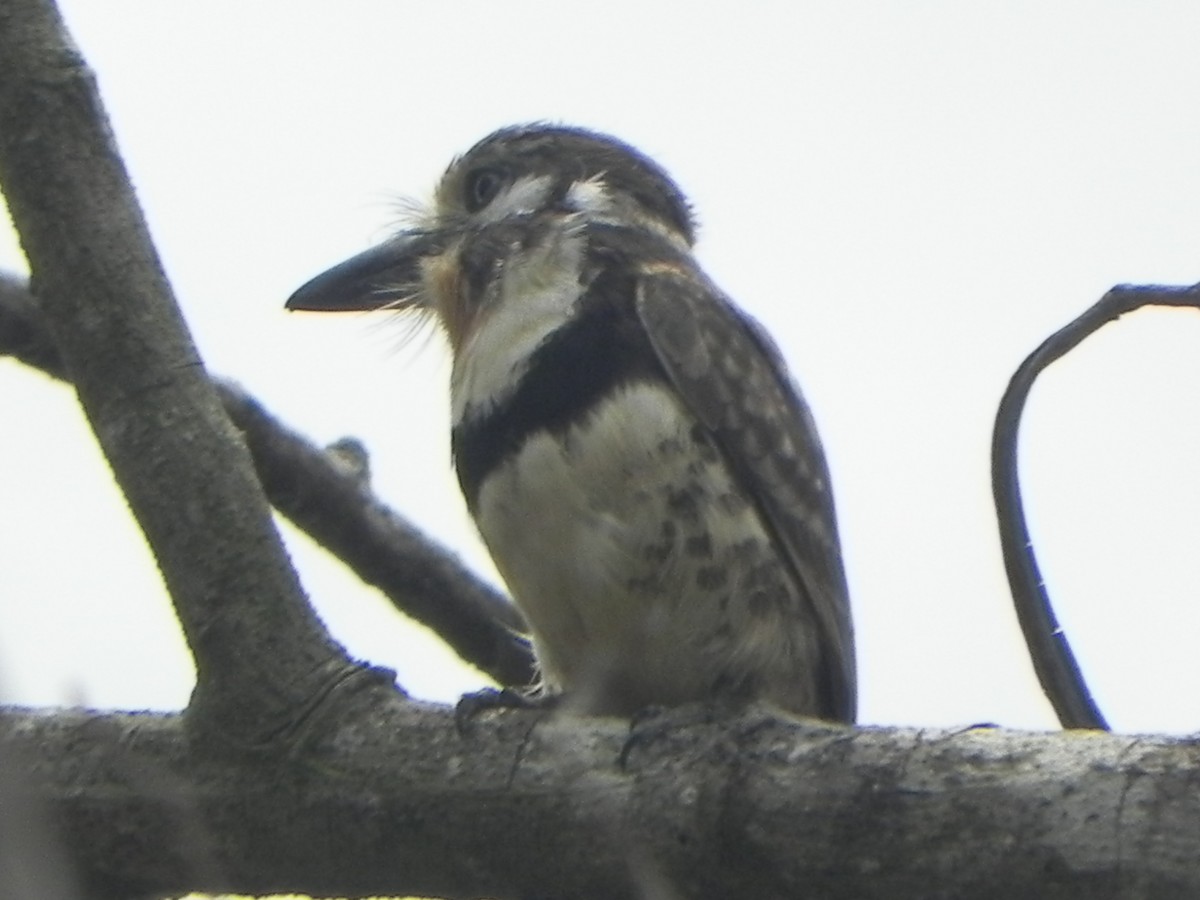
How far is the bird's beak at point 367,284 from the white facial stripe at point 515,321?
360 millimetres

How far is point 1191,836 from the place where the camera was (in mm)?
1894

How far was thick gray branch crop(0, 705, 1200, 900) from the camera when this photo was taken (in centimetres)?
197

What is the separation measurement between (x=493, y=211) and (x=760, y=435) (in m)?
0.79

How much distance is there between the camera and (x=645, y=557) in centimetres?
282

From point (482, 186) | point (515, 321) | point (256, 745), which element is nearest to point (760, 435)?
point (515, 321)

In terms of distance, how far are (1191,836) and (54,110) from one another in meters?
1.55

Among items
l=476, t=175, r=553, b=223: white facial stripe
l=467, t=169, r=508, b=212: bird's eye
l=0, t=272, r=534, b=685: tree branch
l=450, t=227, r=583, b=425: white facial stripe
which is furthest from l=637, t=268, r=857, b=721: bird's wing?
l=0, t=272, r=534, b=685: tree branch

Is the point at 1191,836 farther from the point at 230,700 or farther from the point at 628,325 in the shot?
the point at 628,325

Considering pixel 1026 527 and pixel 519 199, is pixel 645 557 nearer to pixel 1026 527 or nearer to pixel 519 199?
pixel 1026 527

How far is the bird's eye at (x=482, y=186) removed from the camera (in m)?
3.62

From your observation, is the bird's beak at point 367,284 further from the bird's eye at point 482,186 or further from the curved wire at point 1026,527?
the curved wire at point 1026,527

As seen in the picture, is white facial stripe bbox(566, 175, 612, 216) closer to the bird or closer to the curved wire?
the bird

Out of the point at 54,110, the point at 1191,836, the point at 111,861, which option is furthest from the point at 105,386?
the point at 1191,836

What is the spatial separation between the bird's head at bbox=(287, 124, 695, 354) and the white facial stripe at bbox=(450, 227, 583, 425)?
0.15 m
